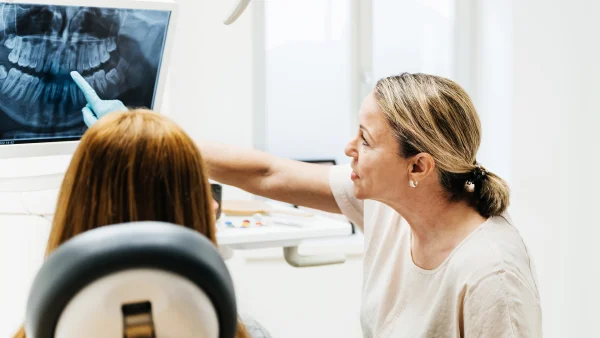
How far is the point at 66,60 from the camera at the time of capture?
1487 mm

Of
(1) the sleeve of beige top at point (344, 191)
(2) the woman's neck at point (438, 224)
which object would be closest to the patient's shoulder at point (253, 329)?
(2) the woman's neck at point (438, 224)

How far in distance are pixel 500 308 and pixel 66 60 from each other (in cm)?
102

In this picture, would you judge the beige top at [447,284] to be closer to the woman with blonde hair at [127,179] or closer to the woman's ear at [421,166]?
the woman's ear at [421,166]

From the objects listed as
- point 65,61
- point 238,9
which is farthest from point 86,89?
point 238,9

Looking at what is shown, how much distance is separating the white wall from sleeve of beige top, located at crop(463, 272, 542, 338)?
1.60 meters

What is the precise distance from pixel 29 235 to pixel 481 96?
216cm

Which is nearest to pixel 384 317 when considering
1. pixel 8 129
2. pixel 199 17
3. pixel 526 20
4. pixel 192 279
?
pixel 8 129

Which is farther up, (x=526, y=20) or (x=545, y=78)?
(x=526, y=20)

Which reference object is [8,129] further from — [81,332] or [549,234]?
[549,234]

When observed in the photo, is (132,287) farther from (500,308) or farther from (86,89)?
(86,89)

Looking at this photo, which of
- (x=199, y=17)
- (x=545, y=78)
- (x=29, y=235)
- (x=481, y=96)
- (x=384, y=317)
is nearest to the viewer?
(x=384, y=317)

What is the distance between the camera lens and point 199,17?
2.71 metres

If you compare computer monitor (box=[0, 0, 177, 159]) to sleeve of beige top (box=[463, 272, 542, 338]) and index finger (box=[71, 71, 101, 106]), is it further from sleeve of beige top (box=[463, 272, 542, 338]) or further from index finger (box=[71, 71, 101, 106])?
sleeve of beige top (box=[463, 272, 542, 338])

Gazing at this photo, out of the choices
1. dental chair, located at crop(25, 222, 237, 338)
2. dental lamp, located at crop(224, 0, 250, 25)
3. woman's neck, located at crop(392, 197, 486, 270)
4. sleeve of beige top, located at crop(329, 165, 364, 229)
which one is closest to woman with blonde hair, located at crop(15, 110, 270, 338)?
dental chair, located at crop(25, 222, 237, 338)
